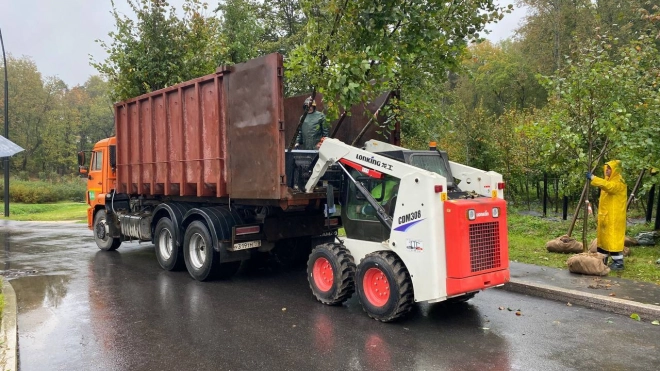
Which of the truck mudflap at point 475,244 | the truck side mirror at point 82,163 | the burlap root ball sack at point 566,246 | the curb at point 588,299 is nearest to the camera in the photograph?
the truck mudflap at point 475,244

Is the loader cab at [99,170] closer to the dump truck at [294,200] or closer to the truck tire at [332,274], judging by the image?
the dump truck at [294,200]

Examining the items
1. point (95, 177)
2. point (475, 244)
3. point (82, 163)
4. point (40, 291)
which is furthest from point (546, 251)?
point (82, 163)

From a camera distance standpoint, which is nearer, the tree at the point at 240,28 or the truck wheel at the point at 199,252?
the truck wheel at the point at 199,252

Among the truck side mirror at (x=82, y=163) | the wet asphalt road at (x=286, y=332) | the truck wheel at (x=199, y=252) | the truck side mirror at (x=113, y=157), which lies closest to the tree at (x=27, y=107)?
the truck side mirror at (x=82, y=163)

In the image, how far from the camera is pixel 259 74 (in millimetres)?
6816

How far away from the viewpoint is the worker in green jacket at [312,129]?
779 centimetres

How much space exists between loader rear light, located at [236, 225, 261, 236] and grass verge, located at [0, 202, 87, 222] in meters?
17.4

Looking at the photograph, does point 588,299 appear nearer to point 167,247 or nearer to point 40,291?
point 167,247

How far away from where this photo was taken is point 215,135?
765 cm

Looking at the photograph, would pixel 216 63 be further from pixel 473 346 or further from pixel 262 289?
pixel 473 346

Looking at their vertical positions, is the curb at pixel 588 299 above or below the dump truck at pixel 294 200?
below

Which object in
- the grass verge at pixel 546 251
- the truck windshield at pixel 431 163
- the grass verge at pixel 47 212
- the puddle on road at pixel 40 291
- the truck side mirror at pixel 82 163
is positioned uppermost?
the truck side mirror at pixel 82 163

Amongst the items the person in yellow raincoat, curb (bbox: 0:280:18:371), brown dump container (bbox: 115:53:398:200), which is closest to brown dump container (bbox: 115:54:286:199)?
brown dump container (bbox: 115:53:398:200)

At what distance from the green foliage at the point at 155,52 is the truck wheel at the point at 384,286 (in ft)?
28.3
